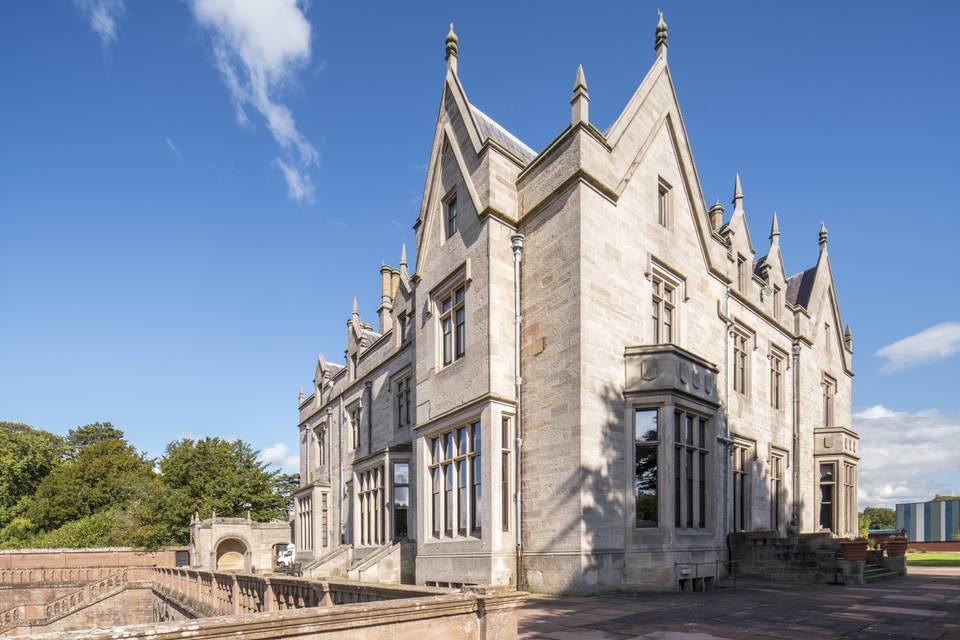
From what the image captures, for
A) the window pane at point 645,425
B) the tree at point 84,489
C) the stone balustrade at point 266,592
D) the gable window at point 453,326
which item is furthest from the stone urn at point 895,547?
the tree at point 84,489

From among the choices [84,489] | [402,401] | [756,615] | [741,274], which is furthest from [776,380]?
[84,489]

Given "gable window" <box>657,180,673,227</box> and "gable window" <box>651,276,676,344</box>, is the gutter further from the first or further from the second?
"gable window" <box>657,180,673,227</box>

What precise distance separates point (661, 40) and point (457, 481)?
49.6ft

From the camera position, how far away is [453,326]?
1906 cm

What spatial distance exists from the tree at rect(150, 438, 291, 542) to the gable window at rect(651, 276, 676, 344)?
4347 cm

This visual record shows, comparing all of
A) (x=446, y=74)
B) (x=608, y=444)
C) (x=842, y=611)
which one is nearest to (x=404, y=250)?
(x=446, y=74)

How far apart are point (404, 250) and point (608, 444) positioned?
795 inches

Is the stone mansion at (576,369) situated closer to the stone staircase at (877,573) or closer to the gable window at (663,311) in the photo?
the gable window at (663,311)

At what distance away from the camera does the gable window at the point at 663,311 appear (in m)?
18.4

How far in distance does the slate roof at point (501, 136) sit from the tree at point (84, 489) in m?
48.0

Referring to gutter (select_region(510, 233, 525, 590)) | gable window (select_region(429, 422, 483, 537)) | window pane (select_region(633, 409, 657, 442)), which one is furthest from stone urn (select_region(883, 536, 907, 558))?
gable window (select_region(429, 422, 483, 537))

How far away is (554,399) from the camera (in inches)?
621

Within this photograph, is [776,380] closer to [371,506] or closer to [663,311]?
[663,311]

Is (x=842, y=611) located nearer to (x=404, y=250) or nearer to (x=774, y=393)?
(x=774, y=393)
